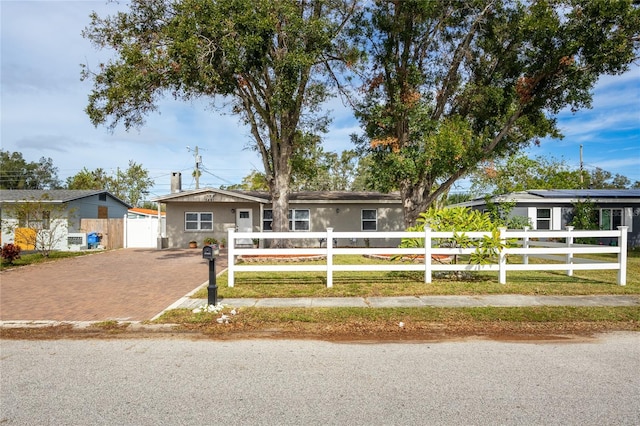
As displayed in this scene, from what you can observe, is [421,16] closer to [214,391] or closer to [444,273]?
[444,273]

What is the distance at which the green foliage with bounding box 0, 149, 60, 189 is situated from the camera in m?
59.0

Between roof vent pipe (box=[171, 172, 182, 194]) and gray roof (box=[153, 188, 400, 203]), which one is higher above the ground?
roof vent pipe (box=[171, 172, 182, 194])

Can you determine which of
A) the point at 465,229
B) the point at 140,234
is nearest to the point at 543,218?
the point at 465,229

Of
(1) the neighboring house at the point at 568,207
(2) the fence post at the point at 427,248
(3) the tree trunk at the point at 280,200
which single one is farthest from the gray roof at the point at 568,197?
(2) the fence post at the point at 427,248

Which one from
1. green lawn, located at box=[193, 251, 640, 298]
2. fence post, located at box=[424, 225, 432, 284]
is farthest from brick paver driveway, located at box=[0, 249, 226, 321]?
fence post, located at box=[424, 225, 432, 284]

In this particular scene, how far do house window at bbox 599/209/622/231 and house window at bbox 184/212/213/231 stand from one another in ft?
76.9

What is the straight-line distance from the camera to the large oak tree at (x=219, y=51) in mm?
12336

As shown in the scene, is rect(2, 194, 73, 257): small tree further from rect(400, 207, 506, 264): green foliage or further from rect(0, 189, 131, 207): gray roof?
rect(400, 207, 506, 264): green foliage

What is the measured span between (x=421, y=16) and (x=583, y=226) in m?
15.4

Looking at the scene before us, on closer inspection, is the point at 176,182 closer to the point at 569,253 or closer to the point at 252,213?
the point at 252,213

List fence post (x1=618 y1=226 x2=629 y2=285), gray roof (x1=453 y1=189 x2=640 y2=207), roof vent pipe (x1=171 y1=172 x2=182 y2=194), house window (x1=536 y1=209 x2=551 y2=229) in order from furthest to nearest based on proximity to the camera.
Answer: roof vent pipe (x1=171 y1=172 x2=182 y2=194)
house window (x1=536 y1=209 x2=551 y2=229)
gray roof (x1=453 y1=189 x2=640 y2=207)
fence post (x1=618 y1=226 x2=629 y2=285)

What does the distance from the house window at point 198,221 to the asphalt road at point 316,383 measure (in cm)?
1788

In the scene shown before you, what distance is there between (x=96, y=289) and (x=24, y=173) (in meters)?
66.9

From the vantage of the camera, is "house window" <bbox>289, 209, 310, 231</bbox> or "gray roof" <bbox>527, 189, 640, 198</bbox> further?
"house window" <bbox>289, 209, 310, 231</bbox>
